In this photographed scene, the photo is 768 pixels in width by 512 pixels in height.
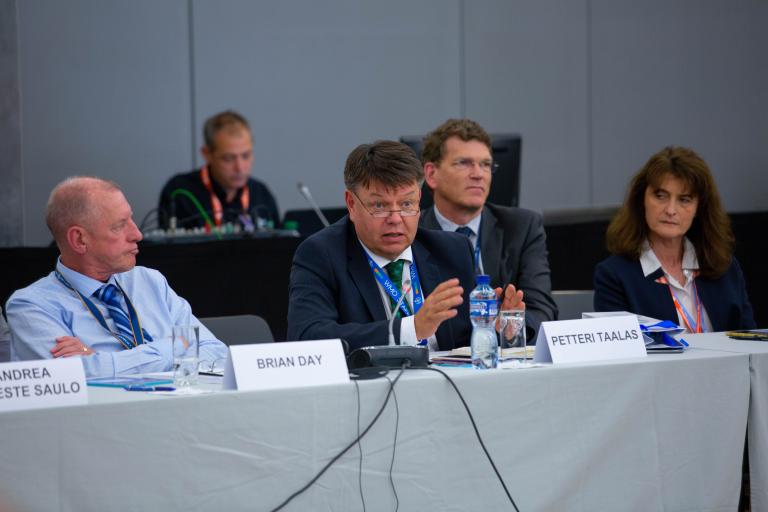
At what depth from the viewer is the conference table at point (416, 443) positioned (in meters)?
1.89

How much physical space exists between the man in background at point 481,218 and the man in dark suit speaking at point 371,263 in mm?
754

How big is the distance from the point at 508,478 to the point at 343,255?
2.86 feet

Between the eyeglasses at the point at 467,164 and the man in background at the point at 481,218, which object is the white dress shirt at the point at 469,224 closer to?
the man in background at the point at 481,218

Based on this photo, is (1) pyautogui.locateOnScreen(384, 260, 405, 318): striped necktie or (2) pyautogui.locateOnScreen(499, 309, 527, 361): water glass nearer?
(2) pyautogui.locateOnScreen(499, 309, 527, 361): water glass

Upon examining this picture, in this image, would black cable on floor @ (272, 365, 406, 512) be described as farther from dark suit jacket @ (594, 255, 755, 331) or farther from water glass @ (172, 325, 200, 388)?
dark suit jacket @ (594, 255, 755, 331)

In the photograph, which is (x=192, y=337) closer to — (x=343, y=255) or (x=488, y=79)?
(x=343, y=255)

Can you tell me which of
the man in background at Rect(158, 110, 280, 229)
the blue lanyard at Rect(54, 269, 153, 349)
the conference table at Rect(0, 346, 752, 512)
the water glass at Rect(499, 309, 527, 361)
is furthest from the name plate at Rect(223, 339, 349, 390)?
the man in background at Rect(158, 110, 280, 229)

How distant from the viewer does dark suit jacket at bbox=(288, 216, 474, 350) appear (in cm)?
274

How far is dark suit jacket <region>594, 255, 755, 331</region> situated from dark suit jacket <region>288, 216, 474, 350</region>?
2.38ft

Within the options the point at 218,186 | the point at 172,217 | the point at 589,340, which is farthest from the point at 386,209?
the point at 218,186

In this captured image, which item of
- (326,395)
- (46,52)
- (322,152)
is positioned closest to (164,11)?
(46,52)

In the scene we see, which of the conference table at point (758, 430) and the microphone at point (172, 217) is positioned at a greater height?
the microphone at point (172, 217)

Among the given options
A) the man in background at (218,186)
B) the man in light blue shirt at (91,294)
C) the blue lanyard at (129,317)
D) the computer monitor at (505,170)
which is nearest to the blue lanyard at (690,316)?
the computer monitor at (505,170)

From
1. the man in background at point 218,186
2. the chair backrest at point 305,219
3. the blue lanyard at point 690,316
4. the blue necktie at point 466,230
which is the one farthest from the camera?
the man in background at point 218,186
